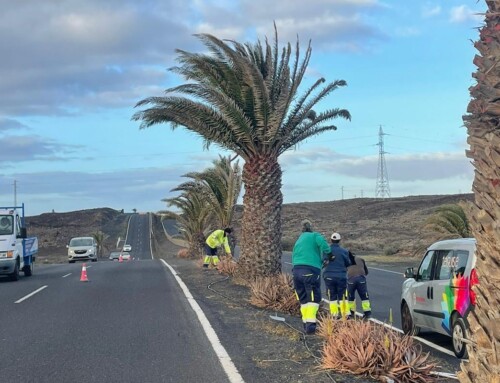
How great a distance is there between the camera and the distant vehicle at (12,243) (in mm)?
21141

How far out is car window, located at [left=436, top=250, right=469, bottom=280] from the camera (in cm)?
959

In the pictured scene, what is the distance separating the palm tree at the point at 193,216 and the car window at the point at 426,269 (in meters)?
26.6

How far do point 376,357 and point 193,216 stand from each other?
109 ft

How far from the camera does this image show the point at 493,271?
3.74 metres

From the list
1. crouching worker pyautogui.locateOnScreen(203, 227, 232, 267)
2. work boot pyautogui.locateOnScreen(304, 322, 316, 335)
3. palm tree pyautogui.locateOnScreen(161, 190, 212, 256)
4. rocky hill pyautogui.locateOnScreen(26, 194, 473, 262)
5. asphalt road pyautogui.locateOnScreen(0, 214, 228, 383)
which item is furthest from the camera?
rocky hill pyautogui.locateOnScreen(26, 194, 473, 262)

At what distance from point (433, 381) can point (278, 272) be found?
33.0ft

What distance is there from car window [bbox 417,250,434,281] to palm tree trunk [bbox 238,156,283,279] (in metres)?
6.09

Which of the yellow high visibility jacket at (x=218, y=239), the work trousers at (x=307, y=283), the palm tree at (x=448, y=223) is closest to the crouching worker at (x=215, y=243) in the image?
the yellow high visibility jacket at (x=218, y=239)

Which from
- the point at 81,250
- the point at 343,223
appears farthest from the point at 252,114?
the point at 343,223

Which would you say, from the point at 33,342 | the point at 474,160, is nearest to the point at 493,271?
the point at 474,160

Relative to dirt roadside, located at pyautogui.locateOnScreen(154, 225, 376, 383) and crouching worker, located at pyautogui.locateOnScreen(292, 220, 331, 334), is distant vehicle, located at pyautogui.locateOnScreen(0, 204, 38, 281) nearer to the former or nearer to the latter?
dirt roadside, located at pyautogui.locateOnScreen(154, 225, 376, 383)

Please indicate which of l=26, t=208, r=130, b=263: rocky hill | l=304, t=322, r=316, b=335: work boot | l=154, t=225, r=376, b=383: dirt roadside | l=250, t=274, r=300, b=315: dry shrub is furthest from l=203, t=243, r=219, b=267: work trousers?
l=26, t=208, r=130, b=263: rocky hill

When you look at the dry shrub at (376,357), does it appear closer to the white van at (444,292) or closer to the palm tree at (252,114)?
the white van at (444,292)

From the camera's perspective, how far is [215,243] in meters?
24.5
